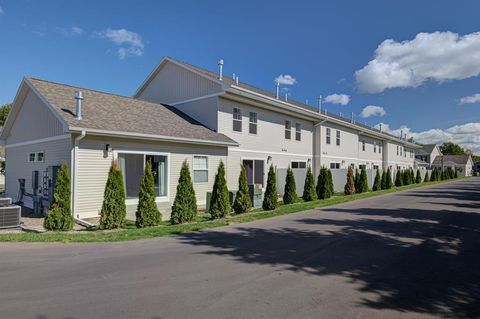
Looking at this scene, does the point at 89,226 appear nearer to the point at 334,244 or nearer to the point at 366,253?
the point at 334,244

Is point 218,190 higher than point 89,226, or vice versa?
point 218,190

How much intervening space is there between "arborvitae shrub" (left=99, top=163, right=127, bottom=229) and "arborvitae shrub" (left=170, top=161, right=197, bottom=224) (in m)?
1.66

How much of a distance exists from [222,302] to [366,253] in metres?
3.84

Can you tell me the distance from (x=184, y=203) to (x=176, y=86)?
10.6m

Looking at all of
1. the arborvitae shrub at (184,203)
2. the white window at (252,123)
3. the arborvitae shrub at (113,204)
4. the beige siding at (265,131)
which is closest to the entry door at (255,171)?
the beige siding at (265,131)

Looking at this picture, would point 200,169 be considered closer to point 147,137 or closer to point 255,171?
point 147,137

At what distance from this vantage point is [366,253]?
709 centimetres

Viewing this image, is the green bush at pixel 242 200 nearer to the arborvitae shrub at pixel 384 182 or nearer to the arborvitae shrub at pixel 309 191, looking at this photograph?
the arborvitae shrub at pixel 309 191

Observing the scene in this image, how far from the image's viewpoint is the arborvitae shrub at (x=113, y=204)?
32.3ft

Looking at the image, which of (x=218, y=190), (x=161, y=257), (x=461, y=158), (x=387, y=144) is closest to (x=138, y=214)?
(x=218, y=190)

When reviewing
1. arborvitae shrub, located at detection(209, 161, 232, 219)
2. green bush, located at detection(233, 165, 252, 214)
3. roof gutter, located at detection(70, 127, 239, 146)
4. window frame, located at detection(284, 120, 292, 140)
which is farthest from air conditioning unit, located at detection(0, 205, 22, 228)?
window frame, located at detection(284, 120, 292, 140)

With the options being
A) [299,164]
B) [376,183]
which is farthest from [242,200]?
[376,183]

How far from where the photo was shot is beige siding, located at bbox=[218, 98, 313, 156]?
1809 centimetres

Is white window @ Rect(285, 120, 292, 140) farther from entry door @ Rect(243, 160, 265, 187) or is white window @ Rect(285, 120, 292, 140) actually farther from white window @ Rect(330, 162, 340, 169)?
white window @ Rect(330, 162, 340, 169)
